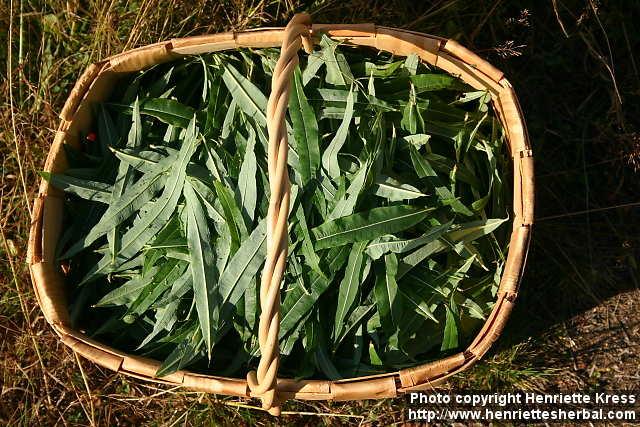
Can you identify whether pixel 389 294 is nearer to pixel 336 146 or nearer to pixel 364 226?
pixel 364 226

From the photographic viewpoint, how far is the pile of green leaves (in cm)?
106

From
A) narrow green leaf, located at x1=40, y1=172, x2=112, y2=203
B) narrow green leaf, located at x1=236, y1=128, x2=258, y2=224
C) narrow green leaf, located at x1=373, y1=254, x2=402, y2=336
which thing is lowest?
narrow green leaf, located at x1=373, y1=254, x2=402, y2=336

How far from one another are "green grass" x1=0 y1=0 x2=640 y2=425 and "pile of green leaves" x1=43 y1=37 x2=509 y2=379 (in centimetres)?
27

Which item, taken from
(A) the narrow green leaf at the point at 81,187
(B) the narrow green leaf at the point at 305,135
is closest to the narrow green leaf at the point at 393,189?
(B) the narrow green leaf at the point at 305,135

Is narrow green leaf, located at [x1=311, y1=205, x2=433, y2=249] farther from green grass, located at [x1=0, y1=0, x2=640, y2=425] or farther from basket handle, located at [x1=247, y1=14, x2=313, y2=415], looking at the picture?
green grass, located at [x1=0, y1=0, x2=640, y2=425]

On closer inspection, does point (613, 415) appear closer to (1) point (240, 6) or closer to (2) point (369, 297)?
(2) point (369, 297)

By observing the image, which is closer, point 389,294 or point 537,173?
point 389,294

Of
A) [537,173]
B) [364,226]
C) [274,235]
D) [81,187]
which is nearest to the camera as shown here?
[274,235]

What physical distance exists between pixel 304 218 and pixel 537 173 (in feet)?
2.06

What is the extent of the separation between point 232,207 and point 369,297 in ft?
0.89

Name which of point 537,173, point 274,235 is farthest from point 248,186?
point 537,173

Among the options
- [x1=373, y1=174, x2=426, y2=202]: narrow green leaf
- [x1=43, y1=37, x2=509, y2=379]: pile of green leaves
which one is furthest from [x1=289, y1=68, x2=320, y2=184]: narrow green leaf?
[x1=373, y1=174, x2=426, y2=202]: narrow green leaf

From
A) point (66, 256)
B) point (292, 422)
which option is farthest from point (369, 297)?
point (66, 256)

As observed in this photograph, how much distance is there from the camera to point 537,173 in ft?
4.68
